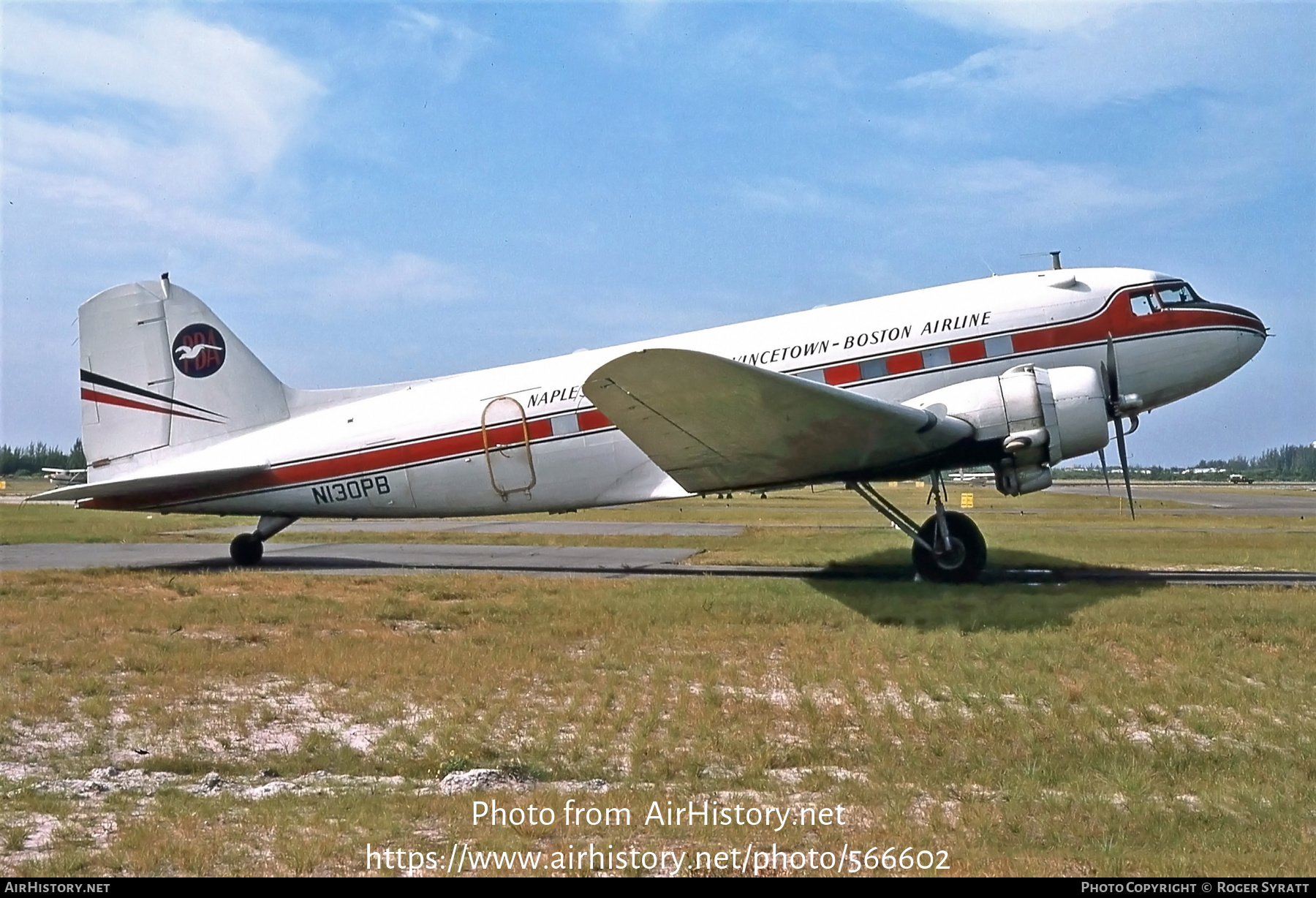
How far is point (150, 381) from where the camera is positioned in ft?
49.2

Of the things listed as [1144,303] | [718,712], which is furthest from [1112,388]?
[718,712]

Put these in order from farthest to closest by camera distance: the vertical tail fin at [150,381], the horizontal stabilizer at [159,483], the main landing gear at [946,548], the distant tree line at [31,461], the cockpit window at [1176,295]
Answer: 1. the distant tree line at [31,461]
2. the vertical tail fin at [150,381]
3. the horizontal stabilizer at [159,483]
4. the cockpit window at [1176,295]
5. the main landing gear at [946,548]

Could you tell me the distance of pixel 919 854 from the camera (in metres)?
3.97

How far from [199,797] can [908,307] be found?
34.4 ft

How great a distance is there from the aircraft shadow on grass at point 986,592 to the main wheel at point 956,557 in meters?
0.20

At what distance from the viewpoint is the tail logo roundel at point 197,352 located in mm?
15117

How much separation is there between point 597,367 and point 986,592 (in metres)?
5.25

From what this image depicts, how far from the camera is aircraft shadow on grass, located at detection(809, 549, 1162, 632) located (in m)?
Answer: 9.55

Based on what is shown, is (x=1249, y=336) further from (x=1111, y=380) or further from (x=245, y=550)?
(x=245, y=550)

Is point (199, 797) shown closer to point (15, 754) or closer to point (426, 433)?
point (15, 754)

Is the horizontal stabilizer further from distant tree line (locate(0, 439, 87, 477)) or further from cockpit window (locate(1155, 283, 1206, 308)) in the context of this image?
distant tree line (locate(0, 439, 87, 477))

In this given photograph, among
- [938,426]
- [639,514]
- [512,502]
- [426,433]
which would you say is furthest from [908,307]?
[639,514]

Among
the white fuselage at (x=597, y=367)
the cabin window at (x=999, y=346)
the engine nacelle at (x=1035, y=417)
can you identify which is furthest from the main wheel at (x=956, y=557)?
the cabin window at (x=999, y=346)

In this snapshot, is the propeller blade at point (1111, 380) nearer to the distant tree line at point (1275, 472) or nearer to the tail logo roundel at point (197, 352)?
the tail logo roundel at point (197, 352)
